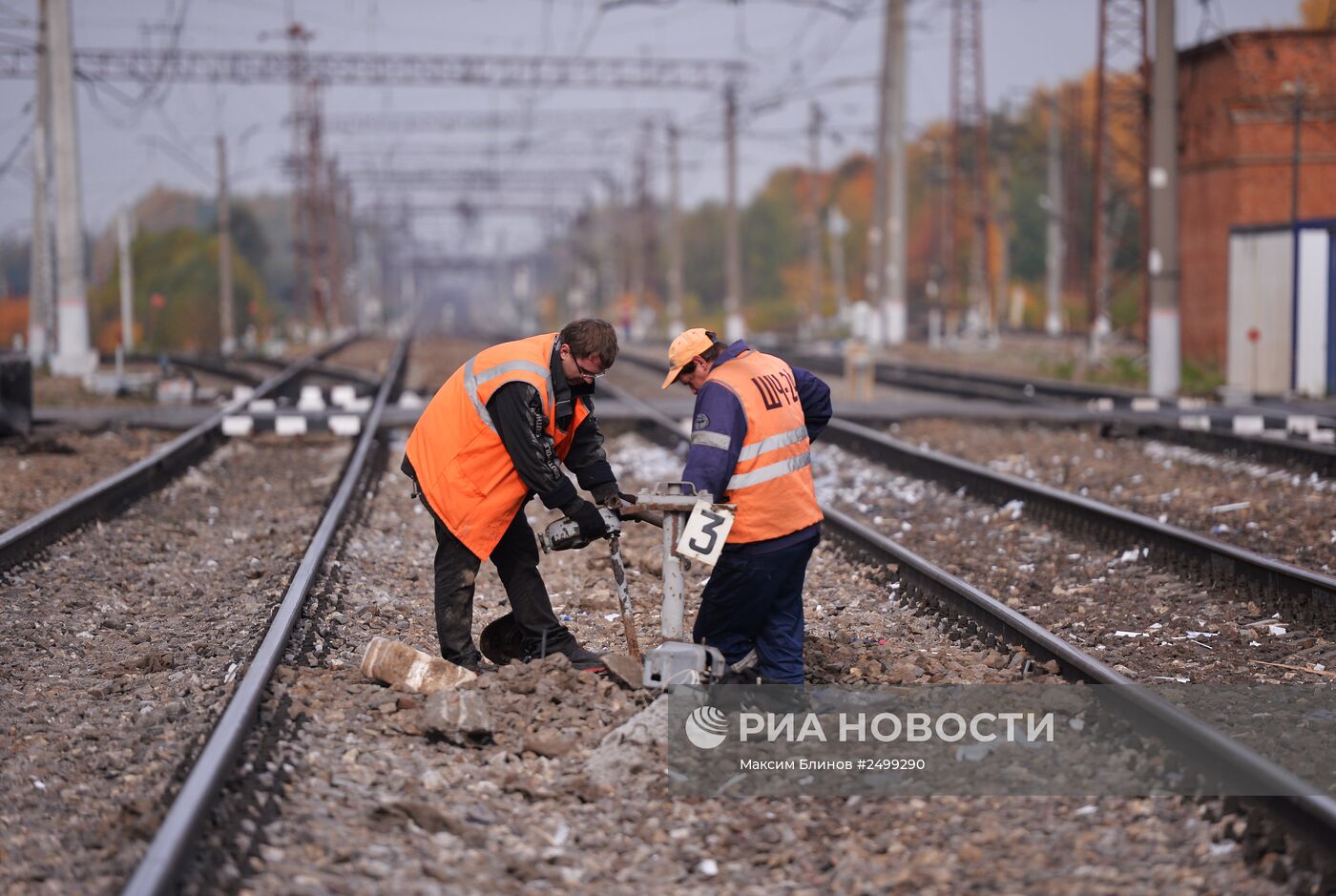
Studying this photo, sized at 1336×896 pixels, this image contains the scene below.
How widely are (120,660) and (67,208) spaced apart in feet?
74.1

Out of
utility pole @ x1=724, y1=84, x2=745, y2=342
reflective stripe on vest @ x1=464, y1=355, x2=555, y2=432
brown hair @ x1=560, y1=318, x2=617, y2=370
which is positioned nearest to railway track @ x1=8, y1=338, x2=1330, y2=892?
reflective stripe on vest @ x1=464, y1=355, x2=555, y2=432

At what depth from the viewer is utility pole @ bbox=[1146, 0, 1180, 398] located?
23406mm

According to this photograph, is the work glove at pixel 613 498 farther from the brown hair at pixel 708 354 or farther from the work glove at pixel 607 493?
the brown hair at pixel 708 354

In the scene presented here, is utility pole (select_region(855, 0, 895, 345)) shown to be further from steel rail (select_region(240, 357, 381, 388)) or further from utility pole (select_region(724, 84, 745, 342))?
steel rail (select_region(240, 357, 381, 388))

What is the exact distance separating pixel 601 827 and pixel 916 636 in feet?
10.4

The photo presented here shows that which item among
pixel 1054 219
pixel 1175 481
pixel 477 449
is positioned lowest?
pixel 1175 481

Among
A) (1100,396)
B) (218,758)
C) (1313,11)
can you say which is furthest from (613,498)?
(1313,11)

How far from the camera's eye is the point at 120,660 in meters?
7.71

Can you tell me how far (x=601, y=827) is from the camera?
17.4 feet

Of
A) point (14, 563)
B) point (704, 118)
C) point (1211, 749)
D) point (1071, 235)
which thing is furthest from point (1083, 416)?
point (1071, 235)

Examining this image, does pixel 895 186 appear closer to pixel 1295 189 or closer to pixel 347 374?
pixel 347 374

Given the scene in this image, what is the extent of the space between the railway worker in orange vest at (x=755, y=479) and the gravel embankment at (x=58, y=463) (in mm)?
7289

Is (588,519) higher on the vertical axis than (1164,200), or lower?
lower

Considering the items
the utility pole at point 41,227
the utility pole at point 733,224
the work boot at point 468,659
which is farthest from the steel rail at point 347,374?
the work boot at point 468,659
